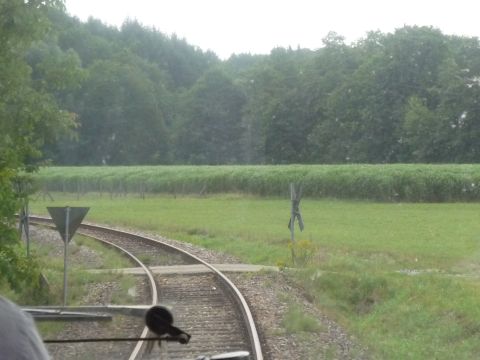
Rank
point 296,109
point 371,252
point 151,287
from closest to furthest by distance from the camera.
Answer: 1. point 151,287
2. point 371,252
3. point 296,109

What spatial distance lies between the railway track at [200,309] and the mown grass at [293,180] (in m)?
25.3

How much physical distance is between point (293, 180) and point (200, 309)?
3526 cm

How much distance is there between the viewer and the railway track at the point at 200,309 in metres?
11.1

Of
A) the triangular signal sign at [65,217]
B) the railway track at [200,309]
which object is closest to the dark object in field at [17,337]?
the railway track at [200,309]

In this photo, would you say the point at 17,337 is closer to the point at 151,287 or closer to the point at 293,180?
the point at 151,287

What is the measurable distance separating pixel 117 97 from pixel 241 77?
2224 centimetres

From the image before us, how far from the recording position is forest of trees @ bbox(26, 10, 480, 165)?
63844 mm

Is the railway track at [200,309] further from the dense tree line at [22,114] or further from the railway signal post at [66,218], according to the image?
the dense tree line at [22,114]

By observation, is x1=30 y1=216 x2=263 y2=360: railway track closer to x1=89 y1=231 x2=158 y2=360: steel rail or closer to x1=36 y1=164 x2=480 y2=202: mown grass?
x1=89 y1=231 x2=158 y2=360: steel rail

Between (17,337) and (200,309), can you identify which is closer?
(17,337)

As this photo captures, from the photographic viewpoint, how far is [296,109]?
7906 cm

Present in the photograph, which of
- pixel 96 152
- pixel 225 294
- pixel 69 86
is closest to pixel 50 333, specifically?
pixel 225 294

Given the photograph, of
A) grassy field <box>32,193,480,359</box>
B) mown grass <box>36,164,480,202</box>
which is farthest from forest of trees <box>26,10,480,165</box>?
grassy field <box>32,193,480,359</box>

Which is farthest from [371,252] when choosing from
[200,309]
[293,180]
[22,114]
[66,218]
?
[293,180]
